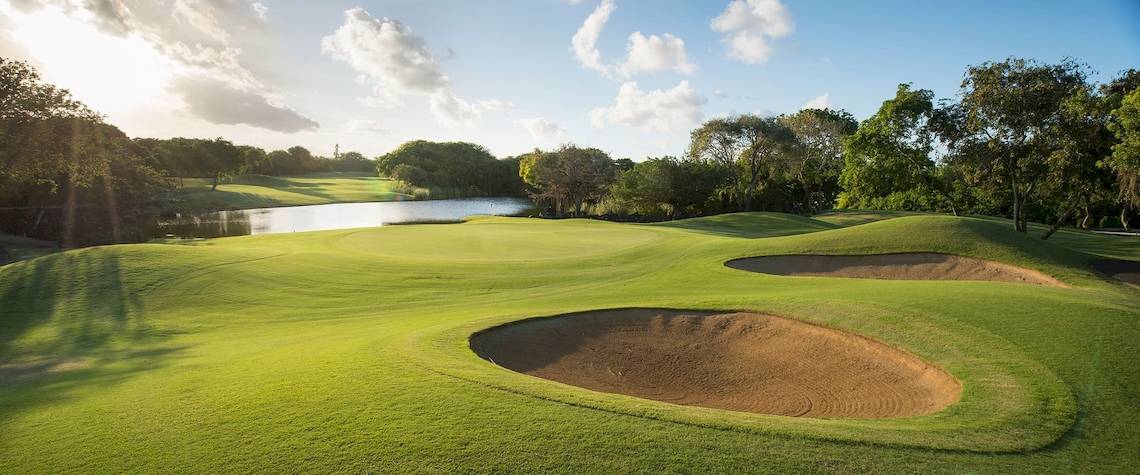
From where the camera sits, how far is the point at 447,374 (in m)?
6.33

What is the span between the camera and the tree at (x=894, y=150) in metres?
35.4

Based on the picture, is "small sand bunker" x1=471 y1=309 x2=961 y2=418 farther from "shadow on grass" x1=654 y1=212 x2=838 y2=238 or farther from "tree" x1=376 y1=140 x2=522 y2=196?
"tree" x1=376 y1=140 x2=522 y2=196

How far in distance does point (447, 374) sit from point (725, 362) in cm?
529

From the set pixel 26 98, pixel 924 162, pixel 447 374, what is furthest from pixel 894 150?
pixel 26 98

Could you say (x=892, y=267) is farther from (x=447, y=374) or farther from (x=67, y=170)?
(x=67, y=170)

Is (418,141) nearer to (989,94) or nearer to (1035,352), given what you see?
(989,94)

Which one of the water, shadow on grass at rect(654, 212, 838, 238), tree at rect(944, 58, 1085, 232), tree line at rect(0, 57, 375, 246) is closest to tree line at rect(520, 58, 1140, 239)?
tree at rect(944, 58, 1085, 232)

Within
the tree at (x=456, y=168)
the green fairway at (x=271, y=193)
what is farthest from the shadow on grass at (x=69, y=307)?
the tree at (x=456, y=168)

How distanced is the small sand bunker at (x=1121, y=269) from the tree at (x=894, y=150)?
1407 cm

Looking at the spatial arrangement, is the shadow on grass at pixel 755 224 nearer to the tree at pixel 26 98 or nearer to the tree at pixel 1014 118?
the tree at pixel 1014 118

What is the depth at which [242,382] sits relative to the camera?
633cm

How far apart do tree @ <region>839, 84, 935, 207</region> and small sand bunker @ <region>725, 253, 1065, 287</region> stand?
19.2m

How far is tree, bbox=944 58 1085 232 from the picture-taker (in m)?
24.1

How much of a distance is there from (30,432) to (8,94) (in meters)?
29.8
